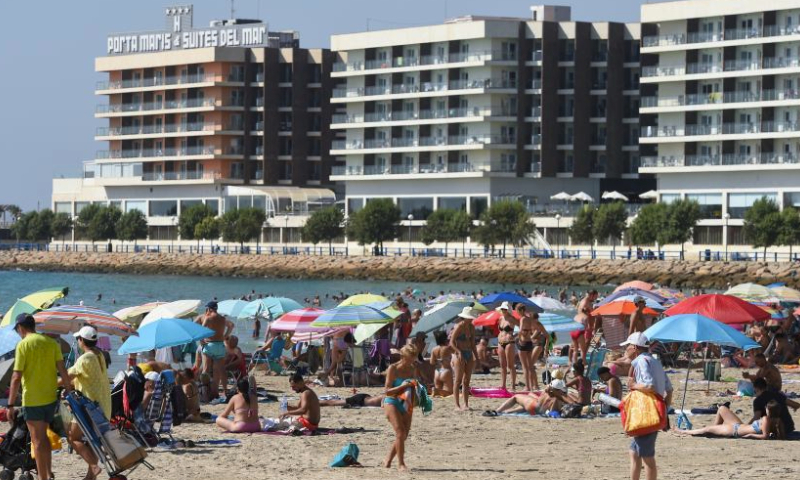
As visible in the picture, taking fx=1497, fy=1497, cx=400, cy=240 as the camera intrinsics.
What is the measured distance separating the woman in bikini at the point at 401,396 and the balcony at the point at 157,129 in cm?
9246

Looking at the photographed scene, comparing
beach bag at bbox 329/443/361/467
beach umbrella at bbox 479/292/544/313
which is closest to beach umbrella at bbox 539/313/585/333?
beach umbrella at bbox 479/292/544/313

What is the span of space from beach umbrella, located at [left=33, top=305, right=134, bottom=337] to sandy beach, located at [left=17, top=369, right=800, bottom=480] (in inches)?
115

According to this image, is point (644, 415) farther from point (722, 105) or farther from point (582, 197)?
point (582, 197)

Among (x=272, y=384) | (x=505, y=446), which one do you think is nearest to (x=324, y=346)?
(x=272, y=384)

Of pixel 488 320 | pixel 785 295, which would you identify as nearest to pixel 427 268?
pixel 785 295

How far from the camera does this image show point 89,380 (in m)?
13.8

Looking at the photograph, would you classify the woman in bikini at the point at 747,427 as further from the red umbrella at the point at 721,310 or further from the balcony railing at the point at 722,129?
the balcony railing at the point at 722,129

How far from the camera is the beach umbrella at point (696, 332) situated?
19156 mm

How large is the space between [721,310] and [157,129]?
90.3 m

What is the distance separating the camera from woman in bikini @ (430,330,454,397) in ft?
70.3

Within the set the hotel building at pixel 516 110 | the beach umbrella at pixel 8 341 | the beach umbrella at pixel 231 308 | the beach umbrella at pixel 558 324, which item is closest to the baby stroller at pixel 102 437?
the beach umbrella at pixel 8 341

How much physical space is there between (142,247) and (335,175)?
15994 mm

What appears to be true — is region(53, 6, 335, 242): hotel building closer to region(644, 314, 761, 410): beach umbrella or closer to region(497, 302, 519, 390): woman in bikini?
region(497, 302, 519, 390): woman in bikini

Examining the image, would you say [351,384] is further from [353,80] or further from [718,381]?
[353,80]
